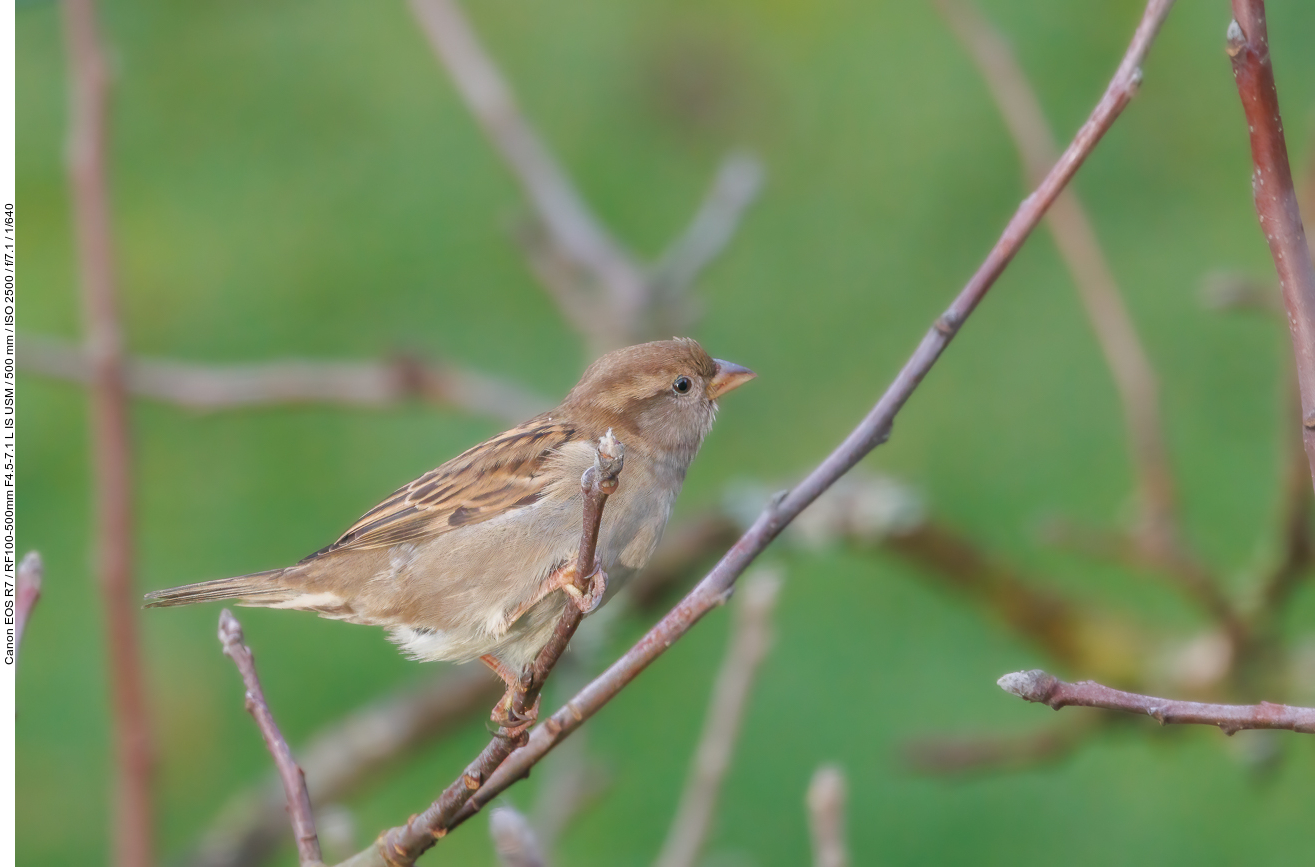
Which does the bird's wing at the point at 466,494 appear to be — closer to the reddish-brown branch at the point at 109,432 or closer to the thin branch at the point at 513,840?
the reddish-brown branch at the point at 109,432

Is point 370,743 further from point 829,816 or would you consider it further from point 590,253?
point 829,816

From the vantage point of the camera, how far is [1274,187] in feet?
4.02

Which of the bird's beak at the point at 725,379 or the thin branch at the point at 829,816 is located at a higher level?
the bird's beak at the point at 725,379

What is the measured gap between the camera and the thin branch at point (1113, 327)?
Answer: 2.81m

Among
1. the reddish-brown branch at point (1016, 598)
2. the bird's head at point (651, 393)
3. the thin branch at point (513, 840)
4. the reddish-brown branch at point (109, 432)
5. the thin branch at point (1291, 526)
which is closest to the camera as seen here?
the thin branch at point (513, 840)

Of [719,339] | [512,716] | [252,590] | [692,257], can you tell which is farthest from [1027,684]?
[719,339]

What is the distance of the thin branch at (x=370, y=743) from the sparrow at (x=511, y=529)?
0.96 meters

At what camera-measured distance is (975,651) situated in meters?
5.28

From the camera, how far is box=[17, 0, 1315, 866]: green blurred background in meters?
4.92

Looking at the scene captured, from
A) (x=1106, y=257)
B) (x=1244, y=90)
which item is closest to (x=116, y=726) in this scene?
(x=1244, y=90)

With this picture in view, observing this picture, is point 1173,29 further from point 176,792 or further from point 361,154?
point 176,792

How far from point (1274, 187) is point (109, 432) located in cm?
144

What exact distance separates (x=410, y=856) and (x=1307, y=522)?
6.40ft

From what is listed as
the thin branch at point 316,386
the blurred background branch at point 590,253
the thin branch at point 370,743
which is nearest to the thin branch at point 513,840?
the thin branch at point 370,743
